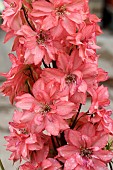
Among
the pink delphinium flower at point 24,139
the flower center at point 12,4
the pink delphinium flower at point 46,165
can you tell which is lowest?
the pink delphinium flower at point 46,165

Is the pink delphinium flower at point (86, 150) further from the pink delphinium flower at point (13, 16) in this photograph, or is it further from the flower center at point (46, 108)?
the pink delphinium flower at point (13, 16)

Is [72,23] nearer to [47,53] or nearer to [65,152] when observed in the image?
[47,53]

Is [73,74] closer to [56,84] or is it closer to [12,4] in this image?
[56,84]

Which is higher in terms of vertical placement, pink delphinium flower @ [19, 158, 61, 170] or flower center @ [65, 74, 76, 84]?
flower center @ [65, 74, 76, 84]

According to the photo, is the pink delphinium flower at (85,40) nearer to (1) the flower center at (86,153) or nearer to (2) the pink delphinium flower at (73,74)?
(2) the pink delphinium flower at (73,74)

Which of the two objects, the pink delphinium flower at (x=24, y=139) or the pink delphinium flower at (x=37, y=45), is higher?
the pink delphinium flower at (x=37, y=45)

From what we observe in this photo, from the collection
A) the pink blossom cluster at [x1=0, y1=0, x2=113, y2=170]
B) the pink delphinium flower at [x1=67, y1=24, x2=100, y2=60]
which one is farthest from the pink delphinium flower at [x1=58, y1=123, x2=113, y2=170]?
the pink delphinium flower at [x1=67, y1=24, x2=100, y2=60]

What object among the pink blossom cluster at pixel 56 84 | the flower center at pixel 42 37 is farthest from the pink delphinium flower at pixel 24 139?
the flower center at pixel 42 37

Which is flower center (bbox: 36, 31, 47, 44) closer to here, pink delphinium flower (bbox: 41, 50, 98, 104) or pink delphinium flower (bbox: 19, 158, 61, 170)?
pink delphinium flower (bbox: 41, 50, 98, 104)
